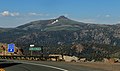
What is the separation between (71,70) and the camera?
30422mm

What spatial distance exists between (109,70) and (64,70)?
3.44 metres

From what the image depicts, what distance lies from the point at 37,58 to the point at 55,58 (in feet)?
11.5

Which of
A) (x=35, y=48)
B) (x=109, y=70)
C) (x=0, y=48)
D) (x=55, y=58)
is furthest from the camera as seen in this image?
(x=0, y=48)

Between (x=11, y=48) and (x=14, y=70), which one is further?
(x=11, y=48)

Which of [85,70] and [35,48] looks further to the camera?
[35,48]

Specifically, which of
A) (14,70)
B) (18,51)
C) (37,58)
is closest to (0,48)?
(18,51)

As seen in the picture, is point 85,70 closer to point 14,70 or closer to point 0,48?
point 14,70

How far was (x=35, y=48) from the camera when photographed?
6166 centimetres

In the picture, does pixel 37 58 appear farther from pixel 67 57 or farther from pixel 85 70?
pixel 85 70

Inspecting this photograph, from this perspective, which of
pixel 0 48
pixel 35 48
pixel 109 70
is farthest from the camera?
pixel 0 48

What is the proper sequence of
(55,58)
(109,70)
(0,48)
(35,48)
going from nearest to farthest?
1. (109,70)
2. (55,58)
3. (35,48)
4. (0,48)

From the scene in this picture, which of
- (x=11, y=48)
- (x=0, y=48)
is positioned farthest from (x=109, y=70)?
(x=0, y=48)

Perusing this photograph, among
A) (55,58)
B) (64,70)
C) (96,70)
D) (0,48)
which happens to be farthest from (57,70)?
(0,48)

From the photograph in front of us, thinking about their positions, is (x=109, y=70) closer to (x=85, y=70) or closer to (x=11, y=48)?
(x=85, y=70)
